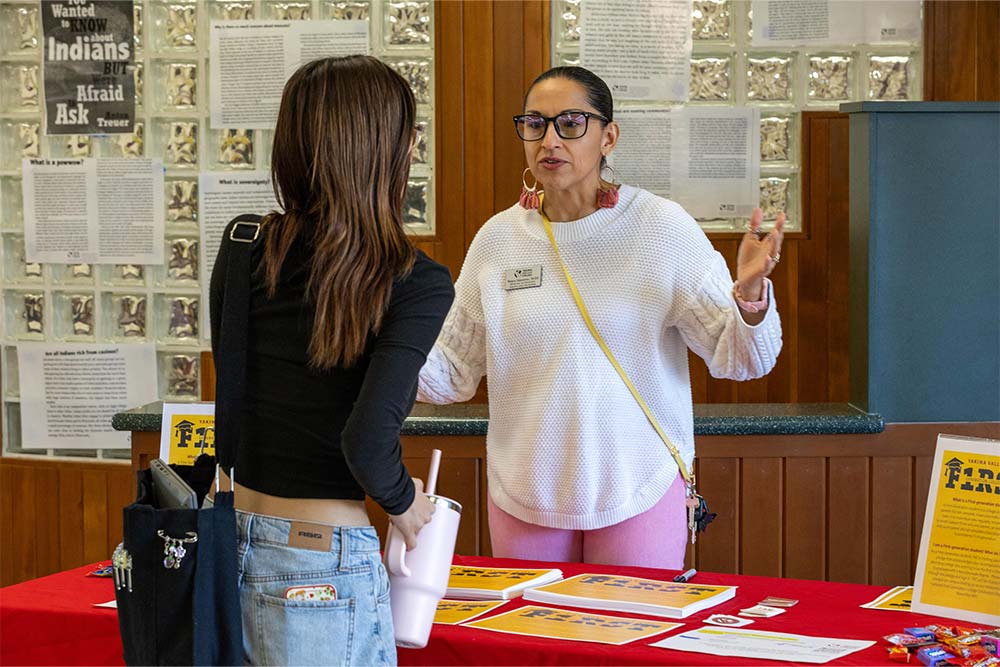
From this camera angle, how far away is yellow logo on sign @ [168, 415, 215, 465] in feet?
9.11

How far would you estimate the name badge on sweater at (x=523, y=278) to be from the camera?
2.67 meters

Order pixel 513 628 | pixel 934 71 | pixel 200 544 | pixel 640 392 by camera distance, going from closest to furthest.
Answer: pixel 200 544
pixel 513 628
pixel 640 392
pixel 934 71

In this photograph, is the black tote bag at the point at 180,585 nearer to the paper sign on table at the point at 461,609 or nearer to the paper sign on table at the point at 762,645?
the paper sign on table at the point at 461,609

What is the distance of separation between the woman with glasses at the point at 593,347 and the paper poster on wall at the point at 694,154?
153 cm

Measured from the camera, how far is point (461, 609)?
2.14 m

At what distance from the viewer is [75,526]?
4688mm

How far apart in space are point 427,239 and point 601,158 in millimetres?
1681

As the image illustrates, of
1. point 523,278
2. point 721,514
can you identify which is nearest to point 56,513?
point 721,514

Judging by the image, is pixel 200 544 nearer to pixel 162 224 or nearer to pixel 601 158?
pixel 601 158

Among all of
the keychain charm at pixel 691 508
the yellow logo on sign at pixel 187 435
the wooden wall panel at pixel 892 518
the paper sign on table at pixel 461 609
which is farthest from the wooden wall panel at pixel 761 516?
the yellow logo on sign at pixel 187 435

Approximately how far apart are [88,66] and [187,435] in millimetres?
2300

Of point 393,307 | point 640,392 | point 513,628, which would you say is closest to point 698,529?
point 640,392

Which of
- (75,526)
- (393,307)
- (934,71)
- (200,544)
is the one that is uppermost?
(934,71)

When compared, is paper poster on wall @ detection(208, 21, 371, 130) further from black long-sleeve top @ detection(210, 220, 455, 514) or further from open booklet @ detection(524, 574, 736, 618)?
black long-sleeve top @ detection(210, 220, 455, 514)
